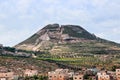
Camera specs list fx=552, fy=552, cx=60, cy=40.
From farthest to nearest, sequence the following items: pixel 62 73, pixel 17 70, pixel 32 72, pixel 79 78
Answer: pixel 17 70
pixel 32 72
pixel 62 73
pixel 79 78

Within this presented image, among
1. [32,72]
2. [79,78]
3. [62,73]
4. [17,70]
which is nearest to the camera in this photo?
[79,78]

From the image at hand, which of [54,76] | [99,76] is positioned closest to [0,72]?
[54,76]

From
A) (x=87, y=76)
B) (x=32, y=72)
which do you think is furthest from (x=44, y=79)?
(x=32, y=72)

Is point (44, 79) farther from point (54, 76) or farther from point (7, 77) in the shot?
point (7, 77)

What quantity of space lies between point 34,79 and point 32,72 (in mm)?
24571

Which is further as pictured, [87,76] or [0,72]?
[0,72]

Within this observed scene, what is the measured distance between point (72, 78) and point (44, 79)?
9287mm

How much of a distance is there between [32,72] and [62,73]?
19287 mm

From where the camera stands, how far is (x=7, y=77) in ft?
561

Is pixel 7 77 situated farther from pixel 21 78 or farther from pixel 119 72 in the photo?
pixel 119 72

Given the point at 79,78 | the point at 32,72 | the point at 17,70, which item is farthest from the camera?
the point at 17,70

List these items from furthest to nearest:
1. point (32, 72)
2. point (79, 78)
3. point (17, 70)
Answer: point (17, 70) → point (32, 72) → point (79, 78)

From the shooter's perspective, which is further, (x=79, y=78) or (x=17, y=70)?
(x=17, y=70)

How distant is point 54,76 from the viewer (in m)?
162
